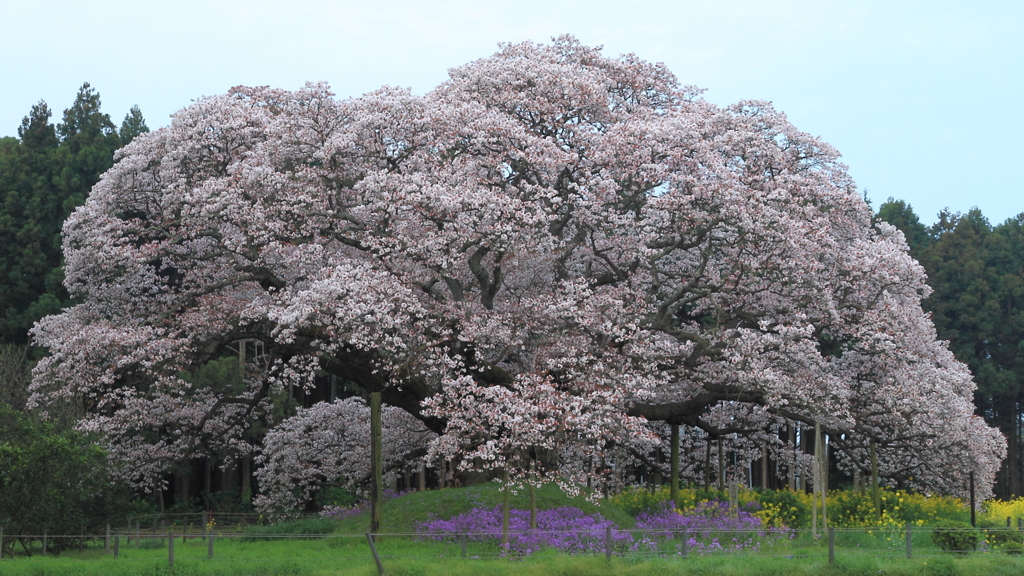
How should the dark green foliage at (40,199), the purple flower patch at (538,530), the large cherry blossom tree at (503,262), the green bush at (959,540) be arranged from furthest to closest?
the dark green foliage at (40,199) → the large cherry blossom tree at (503,262) → the green bush at (959,540) → the purple flower patch at (538,530)

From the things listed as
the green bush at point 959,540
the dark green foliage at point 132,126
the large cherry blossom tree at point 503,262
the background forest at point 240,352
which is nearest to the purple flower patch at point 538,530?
the large cherry blossom tree at point 503,262

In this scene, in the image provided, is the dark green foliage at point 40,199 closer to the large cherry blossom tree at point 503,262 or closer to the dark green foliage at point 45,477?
the large cherry blossom tree at point 503,262

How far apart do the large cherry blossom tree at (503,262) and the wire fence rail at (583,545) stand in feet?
6.32

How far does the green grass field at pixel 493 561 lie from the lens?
62.0ft

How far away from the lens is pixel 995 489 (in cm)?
6091

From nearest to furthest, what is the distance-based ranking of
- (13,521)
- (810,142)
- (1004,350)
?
(13,521) < (810,142) < (1004,350)

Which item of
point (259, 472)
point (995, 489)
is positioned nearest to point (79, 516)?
point (259, 472)

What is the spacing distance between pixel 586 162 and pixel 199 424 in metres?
15.4

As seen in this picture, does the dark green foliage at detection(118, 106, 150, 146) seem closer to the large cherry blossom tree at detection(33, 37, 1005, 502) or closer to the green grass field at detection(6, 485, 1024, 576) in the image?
the large cherry blossom tree at detection(33, 37, 1005, 502)

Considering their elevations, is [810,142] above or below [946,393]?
above

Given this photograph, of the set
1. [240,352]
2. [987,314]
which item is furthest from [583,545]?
[987,314]

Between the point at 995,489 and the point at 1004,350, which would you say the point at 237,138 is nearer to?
the point at 1004,350

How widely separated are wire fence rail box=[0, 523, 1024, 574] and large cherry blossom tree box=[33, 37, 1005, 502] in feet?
6.32

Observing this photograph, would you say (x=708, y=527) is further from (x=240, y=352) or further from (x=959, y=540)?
(x=240, y=352)
